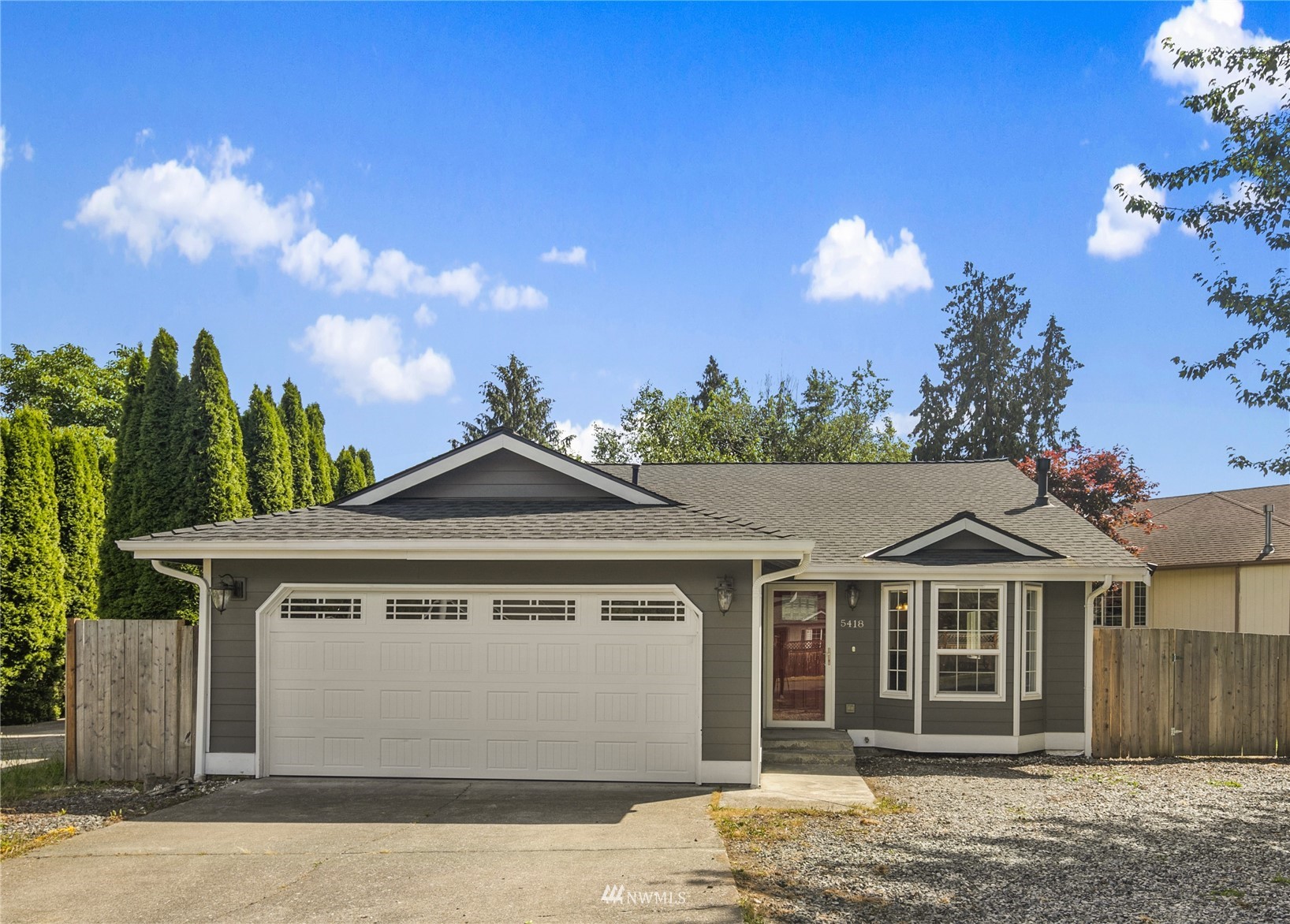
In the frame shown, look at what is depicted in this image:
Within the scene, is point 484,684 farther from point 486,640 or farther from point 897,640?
point 897,640

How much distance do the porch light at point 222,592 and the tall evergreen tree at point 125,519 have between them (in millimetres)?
5959

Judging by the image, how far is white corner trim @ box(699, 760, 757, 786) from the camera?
31.4 feet

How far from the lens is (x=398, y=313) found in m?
24.2

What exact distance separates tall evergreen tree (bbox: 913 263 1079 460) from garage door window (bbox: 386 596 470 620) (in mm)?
34144

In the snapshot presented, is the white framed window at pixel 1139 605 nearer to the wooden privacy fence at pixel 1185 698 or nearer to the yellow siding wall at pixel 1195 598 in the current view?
the yellow siding wall at pixel 1195 598

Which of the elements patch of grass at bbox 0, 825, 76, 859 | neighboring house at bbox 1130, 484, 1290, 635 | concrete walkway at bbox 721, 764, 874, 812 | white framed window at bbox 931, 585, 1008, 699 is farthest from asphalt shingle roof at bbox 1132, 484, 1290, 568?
patch of grass at bbox 0, 825, 76, 859

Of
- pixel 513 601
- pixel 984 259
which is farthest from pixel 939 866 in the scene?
pixel 984 259

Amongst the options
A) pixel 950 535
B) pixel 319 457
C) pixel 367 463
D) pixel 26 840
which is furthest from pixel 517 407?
pixel 26 840

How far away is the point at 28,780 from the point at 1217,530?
79.1ft

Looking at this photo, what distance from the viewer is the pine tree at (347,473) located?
27.0m

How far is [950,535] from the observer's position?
1265 centimetres

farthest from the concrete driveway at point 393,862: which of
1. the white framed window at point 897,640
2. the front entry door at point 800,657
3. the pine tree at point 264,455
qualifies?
the pine tree at point 264,455

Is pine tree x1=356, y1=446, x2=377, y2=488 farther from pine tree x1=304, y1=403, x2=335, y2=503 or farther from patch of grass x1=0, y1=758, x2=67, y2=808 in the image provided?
patch of grass x1=0, y1=758, x2=67, y2=808

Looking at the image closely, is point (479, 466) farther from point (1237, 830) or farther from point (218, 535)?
point (1237, 830)
